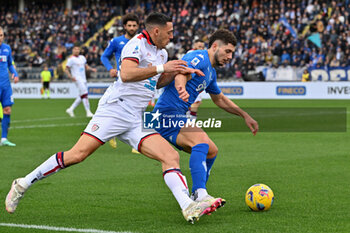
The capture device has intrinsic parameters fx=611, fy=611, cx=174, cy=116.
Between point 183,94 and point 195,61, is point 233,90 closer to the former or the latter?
point 195,61

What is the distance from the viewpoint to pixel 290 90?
104 ft

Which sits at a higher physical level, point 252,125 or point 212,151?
point 252,125

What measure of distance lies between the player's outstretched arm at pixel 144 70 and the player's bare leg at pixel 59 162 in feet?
2.43

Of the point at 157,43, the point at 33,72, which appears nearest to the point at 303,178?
the point at 157,43

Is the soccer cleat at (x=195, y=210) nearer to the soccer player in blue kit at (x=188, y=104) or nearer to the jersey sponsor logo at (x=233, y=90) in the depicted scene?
the soccer player in blue kit at (x=188, y=104)

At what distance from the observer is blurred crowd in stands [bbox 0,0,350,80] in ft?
112

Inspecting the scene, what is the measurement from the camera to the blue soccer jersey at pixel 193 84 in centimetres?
650

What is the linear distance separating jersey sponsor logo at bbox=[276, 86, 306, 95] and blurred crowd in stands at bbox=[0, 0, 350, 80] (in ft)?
6.18

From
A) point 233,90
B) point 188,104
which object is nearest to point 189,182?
point 188,104

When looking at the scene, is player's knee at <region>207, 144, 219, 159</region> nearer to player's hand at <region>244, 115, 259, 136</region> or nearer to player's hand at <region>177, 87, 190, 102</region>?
player's hand at <region>244, 115, 259, 136</region>

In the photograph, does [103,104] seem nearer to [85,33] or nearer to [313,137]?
[313,137]

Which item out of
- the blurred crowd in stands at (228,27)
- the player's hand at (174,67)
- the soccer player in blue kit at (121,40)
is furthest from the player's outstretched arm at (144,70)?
the blurred crowd in stands at (228,27)

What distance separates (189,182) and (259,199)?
6.66 feet

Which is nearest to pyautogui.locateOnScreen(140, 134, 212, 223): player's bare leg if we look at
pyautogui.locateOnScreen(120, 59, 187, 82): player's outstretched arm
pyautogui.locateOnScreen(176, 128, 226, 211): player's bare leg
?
pyautogui.locateOnScreen(176, 128, 226, 211): player's bare leg
